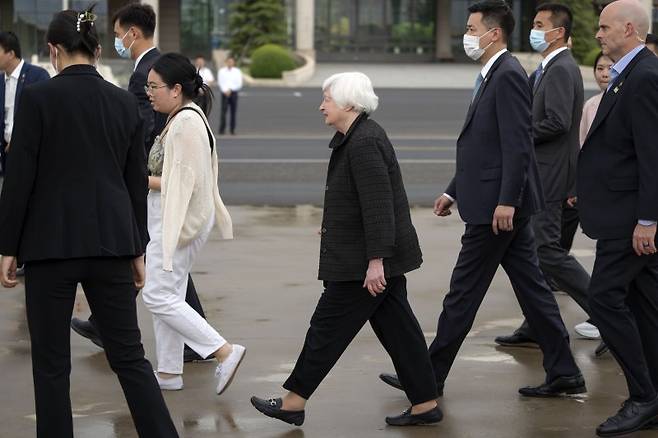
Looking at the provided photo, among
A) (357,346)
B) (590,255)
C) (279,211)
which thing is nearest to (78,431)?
(357,346)

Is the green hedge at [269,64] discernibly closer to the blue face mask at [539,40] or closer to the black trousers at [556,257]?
the blue face mask at [539,40]

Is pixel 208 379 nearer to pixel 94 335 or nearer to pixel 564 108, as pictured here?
pixel 94 335

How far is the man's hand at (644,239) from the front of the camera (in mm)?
5871

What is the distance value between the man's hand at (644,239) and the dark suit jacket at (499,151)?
71cm

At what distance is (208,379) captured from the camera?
23.2 ft

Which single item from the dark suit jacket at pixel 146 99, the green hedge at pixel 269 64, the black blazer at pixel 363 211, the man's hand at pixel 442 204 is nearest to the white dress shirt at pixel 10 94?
the dark suit jacket at pixel 146 99

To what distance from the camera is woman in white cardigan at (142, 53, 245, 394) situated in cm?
654

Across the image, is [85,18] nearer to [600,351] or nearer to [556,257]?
[556,257]

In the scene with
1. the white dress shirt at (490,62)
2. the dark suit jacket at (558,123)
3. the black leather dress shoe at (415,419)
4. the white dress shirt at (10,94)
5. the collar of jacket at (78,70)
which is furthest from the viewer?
the white dress shirt at (10,94)

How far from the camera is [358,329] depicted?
6105 mm

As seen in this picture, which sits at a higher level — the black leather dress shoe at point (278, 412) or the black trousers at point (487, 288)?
the black trousers at point (487, 288)

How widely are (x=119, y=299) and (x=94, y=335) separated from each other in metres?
2.65

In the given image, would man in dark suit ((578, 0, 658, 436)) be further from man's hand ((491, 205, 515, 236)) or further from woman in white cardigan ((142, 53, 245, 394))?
woman in white cardigan ((142, 53, 245, 394))

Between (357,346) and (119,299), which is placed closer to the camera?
(119,299)
